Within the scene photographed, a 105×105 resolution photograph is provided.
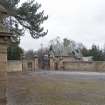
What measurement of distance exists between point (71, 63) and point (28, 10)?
68.1ft

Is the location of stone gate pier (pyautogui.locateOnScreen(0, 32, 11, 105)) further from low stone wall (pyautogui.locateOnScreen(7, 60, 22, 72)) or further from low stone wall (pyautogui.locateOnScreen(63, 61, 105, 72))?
low stone wall (pyautogui.locateOnScreen(63, 61, 105, 72))

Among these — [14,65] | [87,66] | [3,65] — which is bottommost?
[87,66]

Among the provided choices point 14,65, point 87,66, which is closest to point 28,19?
point 14,65

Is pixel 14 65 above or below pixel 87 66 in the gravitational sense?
above

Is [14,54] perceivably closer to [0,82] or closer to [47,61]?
[47,61]

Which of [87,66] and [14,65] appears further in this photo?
[87,66]

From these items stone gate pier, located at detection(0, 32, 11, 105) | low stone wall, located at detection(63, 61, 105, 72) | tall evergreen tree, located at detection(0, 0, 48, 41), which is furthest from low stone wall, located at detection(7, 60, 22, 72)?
stone gate pier, located at detection(0, 32, 11, 105)

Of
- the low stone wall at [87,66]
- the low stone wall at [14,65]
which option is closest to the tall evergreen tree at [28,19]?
the low stone wall at [14,65]

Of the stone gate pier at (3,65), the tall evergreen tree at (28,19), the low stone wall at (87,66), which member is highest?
the tall evergreen tree at (28,19)

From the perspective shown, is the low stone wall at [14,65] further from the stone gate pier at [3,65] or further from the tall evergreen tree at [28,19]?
the stone gate pier at [3,65]

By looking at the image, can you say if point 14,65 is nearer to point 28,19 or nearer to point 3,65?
point 28,19

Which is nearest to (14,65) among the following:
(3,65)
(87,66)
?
(87,66)

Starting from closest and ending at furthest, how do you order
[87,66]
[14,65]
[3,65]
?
1. [3,65]
2. [14,65]
3. [87,66]

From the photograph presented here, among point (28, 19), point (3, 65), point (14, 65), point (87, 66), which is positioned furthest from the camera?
point (87, 66)
